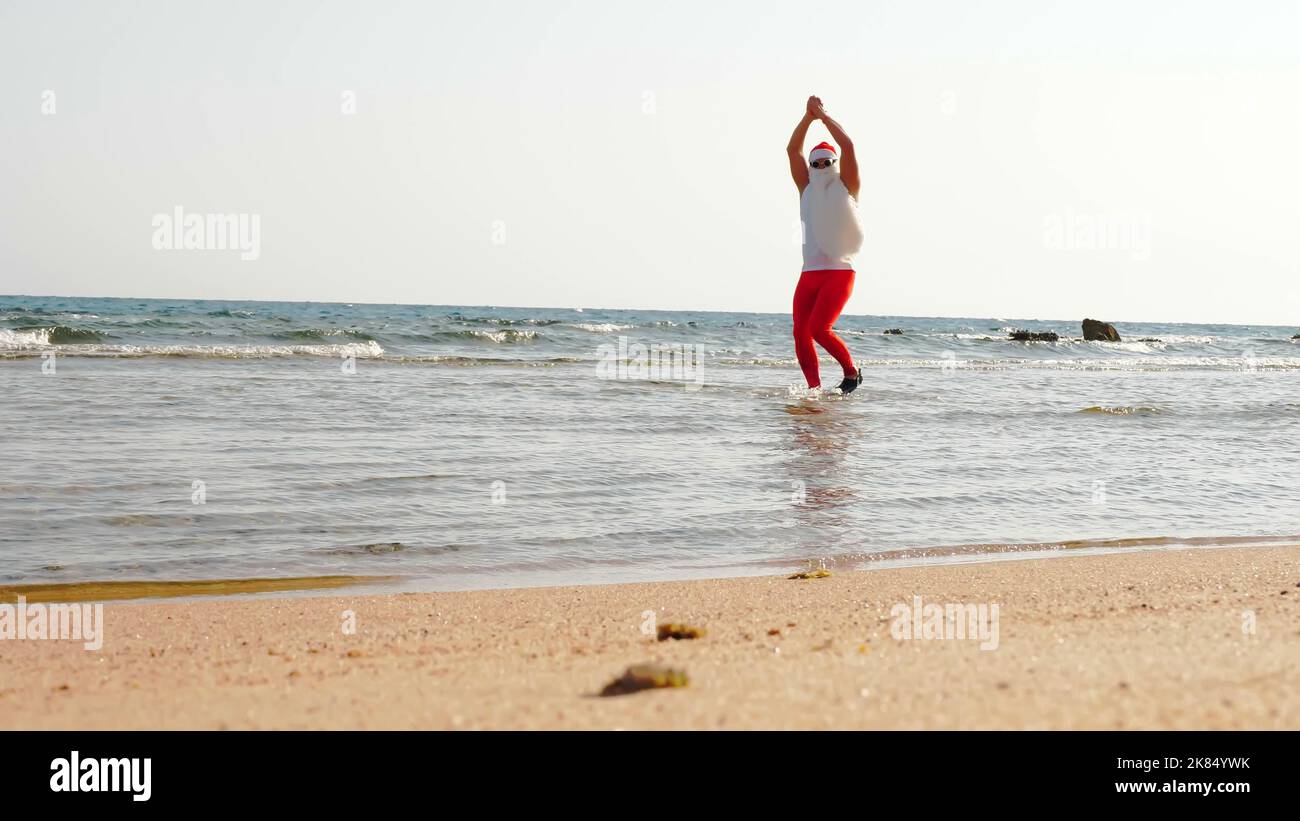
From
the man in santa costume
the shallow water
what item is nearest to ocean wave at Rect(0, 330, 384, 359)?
the shallow water

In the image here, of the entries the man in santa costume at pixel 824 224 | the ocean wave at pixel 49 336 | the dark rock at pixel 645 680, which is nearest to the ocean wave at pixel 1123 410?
the man in santa costume at pixel 824 224

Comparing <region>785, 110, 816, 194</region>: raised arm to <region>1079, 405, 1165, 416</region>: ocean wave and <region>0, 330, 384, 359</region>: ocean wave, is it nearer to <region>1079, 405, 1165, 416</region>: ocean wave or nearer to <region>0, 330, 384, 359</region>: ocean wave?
<region>1079, 405, 1165, 416</region>: ocean wave

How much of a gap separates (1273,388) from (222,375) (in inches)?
632

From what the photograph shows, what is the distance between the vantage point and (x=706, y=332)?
38.9 meters

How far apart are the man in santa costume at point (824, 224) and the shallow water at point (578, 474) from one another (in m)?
1.02

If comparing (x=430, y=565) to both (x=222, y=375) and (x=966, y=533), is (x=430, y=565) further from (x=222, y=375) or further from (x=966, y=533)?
(x=222, y=375)

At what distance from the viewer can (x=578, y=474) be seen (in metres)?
7.34

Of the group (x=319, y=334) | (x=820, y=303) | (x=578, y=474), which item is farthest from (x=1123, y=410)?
(x=319, y=334)

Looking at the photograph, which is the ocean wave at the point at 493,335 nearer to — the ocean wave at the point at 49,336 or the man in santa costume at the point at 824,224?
the ocean wave at the point at 49,336

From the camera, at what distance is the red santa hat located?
A: 8.88m

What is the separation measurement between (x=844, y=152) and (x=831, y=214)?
1.59 feet

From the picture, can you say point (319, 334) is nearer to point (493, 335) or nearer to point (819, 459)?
point (493, 335)

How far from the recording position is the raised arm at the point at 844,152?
28.6 feet
